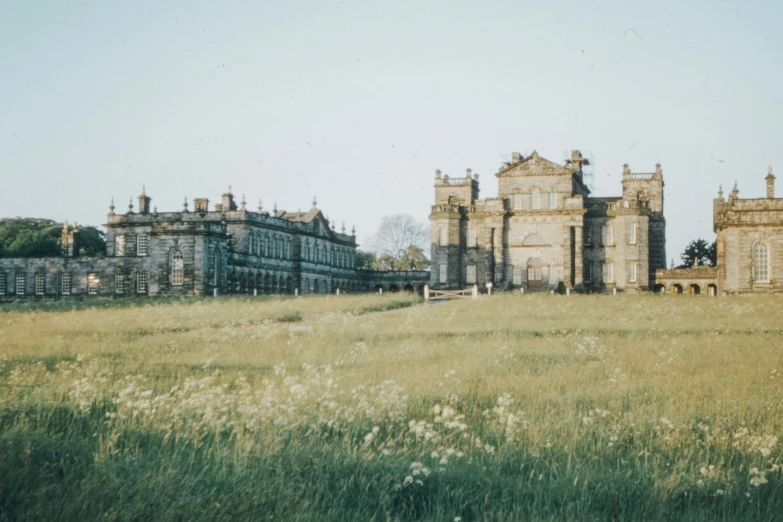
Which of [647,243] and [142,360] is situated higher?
[647,243]

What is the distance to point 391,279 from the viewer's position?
87875 mm

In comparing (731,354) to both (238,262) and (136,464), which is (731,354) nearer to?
(136,464)

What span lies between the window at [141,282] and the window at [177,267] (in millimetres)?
4158

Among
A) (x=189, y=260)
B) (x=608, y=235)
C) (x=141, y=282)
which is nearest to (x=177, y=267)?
(x=189, y=260)

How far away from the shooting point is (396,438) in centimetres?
853

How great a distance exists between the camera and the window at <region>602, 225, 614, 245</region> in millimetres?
65062

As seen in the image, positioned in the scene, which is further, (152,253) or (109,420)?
(152,253)

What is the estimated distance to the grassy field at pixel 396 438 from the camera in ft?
21.6

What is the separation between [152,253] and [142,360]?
152 ft

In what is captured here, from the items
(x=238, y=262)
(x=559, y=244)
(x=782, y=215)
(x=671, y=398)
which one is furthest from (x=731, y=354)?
(x=238, y=262)

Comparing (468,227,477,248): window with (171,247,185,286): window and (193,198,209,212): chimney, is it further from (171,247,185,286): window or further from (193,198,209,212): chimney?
(171,247,185,286): window

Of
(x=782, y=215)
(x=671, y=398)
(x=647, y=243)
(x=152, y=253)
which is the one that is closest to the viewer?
(x=671, y=398)

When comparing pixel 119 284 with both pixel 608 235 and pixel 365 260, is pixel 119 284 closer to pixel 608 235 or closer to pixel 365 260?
pixel 608 235

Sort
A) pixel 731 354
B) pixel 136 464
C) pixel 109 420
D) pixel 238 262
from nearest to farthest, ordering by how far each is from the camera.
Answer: pixel 136 464 < pixel 109 420 < pixel 731 354 < pixel 238 262
